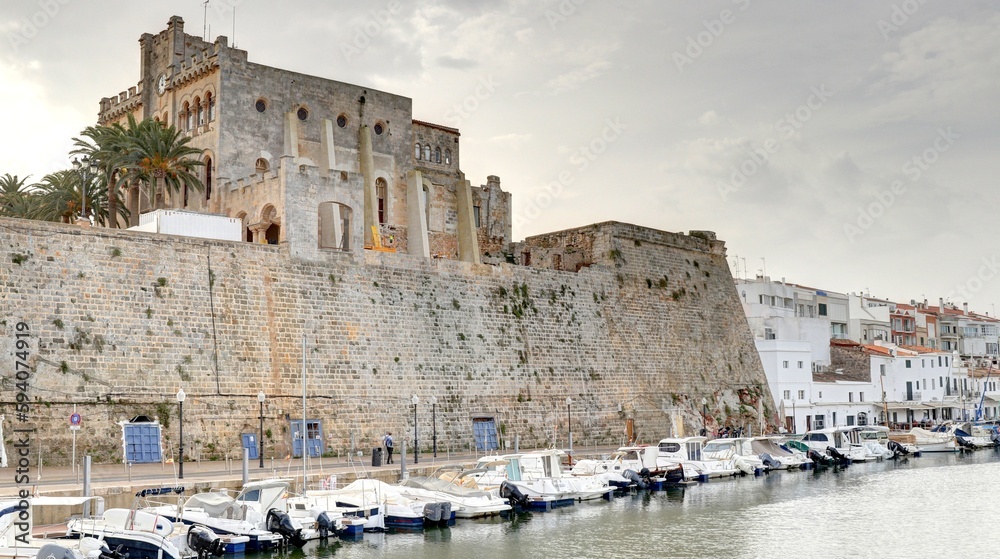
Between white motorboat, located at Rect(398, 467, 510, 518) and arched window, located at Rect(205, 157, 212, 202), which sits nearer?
white motorboat, located at Rect(398, 467, 510, 518)

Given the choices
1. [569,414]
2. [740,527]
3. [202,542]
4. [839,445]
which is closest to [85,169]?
[569,414]

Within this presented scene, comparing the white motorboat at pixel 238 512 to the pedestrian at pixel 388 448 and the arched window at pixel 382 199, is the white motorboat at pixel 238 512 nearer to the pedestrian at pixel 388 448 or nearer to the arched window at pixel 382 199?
the pedestrian at pixel 388 448

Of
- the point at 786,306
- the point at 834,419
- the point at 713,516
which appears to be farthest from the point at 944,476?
the point at 786,306

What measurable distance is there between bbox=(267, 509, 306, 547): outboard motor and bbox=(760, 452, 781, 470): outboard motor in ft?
76.5

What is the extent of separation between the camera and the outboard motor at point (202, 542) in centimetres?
2089

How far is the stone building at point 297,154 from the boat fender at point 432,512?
11.4 metres

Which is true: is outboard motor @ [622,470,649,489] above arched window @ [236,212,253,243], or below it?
below

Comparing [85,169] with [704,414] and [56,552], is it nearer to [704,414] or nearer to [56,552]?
[56,552]

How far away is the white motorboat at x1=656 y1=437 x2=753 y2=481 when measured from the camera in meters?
37.7

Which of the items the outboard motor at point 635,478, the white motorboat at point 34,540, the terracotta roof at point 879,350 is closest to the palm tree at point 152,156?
the white motorboat at point 34,540

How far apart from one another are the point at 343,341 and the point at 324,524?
10990 millimetres

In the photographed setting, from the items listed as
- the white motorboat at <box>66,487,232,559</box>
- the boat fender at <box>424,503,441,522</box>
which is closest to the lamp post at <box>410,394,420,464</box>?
the boat fender at <box>424,503,441,522</box>

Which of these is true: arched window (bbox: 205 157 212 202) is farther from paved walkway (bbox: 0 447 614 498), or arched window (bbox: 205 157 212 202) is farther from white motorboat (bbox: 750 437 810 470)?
white motorboat (bbox: 750 437 810 470)

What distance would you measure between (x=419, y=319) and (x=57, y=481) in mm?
15271
